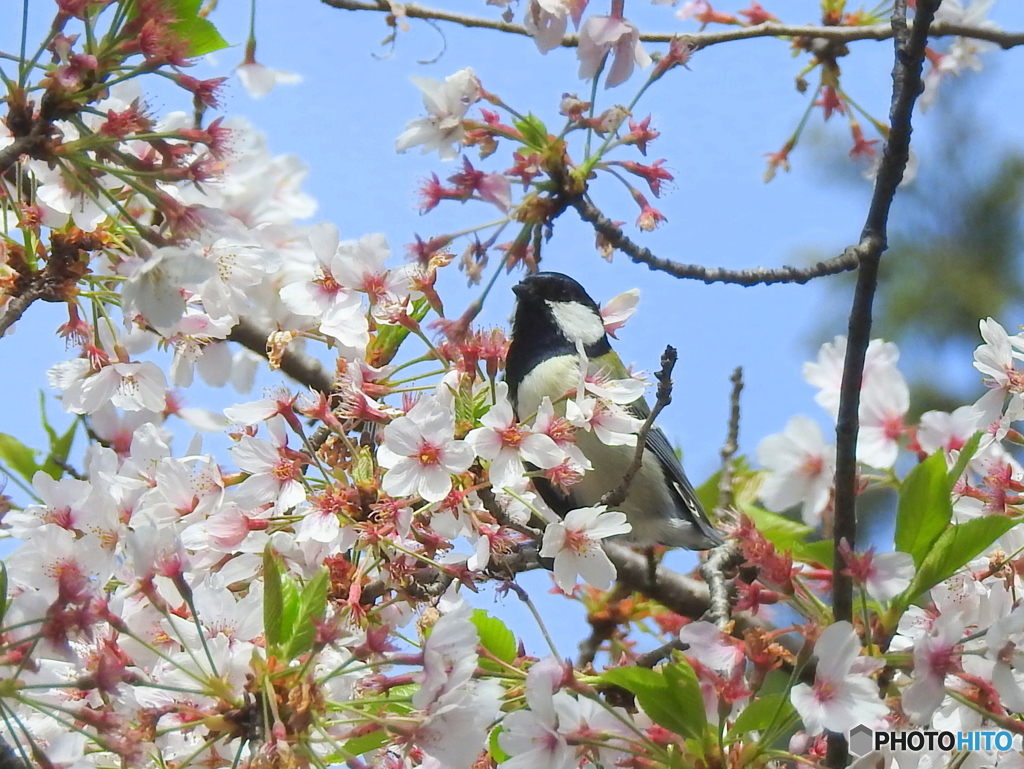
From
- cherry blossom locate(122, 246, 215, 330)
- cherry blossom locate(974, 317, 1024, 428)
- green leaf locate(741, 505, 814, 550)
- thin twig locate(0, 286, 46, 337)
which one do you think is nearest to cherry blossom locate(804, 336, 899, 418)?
cherry blossom locate(974, 317, 1024, 428)

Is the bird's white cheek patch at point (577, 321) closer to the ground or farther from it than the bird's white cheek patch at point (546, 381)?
farther from it

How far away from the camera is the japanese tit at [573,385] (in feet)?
Answer: 8.95

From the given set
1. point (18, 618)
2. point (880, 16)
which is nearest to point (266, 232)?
point (18, 618)

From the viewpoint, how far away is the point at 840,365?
1985 mm

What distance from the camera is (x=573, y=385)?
2.67 metres

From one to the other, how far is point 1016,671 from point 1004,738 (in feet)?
0.58

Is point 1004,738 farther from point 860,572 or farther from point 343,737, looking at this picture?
point 343,737

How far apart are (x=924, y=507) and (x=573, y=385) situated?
127 centimetres

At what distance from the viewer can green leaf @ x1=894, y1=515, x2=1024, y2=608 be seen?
4.61 ft

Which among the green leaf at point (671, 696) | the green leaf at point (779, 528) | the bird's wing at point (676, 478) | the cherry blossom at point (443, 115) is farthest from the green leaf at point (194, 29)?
the bird's wing at point (676, 478)

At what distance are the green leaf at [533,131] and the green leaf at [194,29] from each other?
0.49 metres

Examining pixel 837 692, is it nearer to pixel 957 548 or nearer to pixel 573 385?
pixel 957 548

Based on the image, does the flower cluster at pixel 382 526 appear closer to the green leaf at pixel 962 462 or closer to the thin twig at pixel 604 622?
the green leaf at pixel 962 462

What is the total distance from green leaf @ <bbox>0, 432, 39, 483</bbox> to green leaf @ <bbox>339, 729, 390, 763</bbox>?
1.08 metres
